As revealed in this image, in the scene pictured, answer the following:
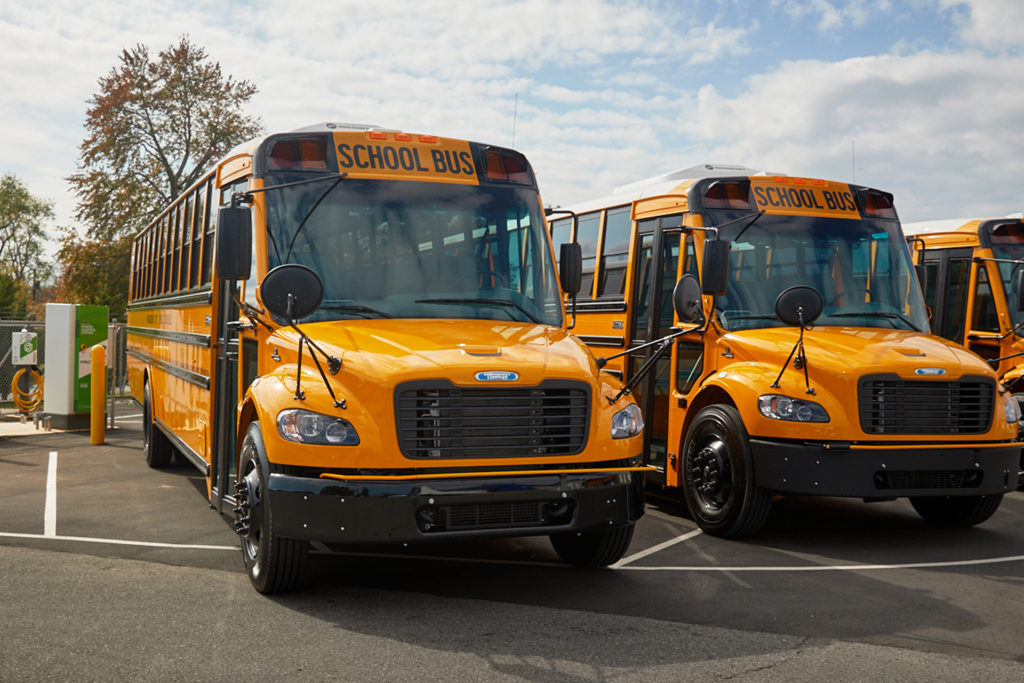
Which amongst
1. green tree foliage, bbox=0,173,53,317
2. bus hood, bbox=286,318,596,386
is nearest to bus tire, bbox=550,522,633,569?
bus hood, bbox=286,318,596,386

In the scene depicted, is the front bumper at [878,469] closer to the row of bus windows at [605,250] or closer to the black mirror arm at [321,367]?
the row of bus windows at [605,250]

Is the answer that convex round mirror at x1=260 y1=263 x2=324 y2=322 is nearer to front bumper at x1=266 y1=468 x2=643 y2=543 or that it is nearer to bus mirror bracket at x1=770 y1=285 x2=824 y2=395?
front bumper at x1=266 y1=468 x2=643 y2=543

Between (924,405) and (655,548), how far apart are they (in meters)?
2.13

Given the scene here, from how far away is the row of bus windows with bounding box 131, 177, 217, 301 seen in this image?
842 centimetres

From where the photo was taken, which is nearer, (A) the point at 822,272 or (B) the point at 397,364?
(B) the point at 397,364

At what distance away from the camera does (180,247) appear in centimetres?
999

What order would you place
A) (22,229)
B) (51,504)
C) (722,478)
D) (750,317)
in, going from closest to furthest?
1. (722,478)
2. (750,317)
3. (51,504)
4. (22,229)

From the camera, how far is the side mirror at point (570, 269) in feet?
23.4

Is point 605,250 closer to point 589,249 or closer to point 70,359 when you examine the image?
point 589,249

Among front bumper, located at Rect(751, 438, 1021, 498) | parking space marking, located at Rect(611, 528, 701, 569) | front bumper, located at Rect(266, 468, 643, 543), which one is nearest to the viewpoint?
front bumper, located at Rect(266, 468, 643, 543)

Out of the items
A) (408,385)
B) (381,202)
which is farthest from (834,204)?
(408,385)

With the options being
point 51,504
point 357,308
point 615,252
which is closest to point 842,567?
point 357,308

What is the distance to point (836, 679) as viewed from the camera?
460 centimetres

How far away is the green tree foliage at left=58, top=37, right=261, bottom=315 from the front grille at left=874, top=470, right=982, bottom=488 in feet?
99.1
